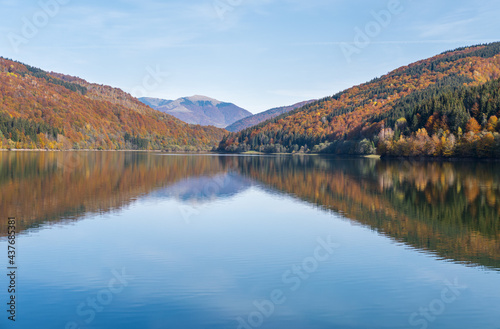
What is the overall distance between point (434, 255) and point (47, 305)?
660 inches

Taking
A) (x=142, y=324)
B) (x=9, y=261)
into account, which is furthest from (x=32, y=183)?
(x=142, y=324)

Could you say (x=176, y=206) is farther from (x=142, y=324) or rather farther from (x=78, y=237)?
(x=142, y=324)
